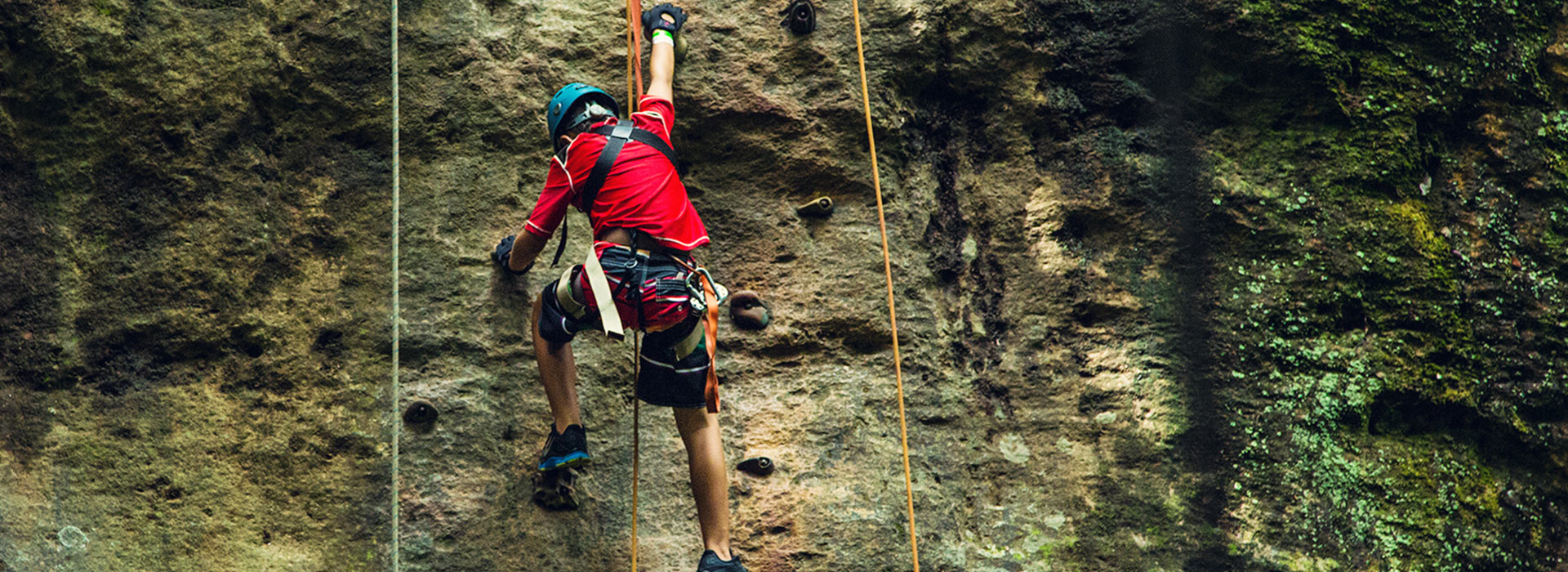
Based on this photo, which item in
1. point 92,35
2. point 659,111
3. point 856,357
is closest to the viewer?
point 659,111

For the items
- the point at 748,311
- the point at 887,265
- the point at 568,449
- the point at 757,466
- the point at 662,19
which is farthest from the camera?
the point at 748,311

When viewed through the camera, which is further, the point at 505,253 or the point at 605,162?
the point at 505,253

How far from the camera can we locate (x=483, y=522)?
161 inches

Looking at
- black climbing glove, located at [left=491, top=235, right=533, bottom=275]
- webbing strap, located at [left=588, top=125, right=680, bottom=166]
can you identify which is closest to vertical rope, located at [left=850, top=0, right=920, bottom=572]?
webbing strap, located at [left=588, top=125, right=680, bottom=166]

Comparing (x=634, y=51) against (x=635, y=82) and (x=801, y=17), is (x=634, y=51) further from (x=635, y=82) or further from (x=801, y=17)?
(x=801, y=17)

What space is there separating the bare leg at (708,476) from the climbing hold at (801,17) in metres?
1.79

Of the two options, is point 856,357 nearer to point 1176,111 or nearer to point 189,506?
point 1176,111

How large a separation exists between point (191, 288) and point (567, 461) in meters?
1.63

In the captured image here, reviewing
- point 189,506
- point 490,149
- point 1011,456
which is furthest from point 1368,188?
point 189,506

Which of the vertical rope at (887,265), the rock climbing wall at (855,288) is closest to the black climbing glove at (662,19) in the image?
the rock climbing wall at (855,288)

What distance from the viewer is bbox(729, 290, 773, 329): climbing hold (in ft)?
14.6

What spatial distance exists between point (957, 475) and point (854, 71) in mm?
1703

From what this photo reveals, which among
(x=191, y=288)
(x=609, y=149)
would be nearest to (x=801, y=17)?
(x=609, y=149)

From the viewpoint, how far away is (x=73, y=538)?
3938 millimetres
